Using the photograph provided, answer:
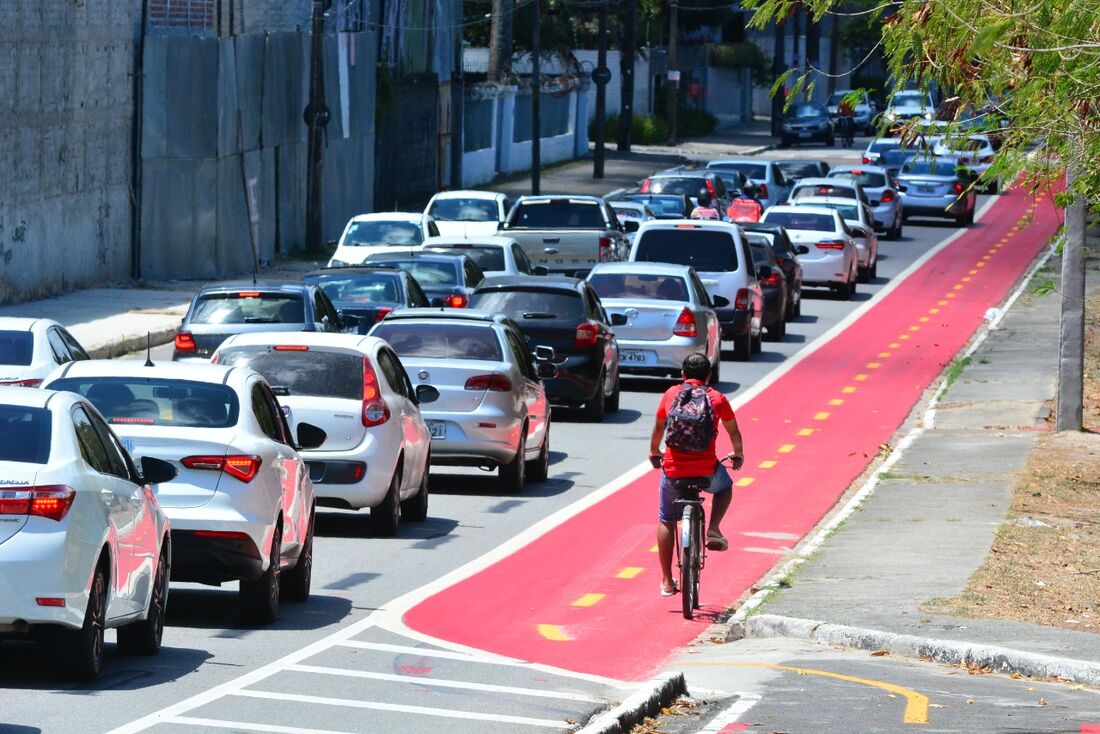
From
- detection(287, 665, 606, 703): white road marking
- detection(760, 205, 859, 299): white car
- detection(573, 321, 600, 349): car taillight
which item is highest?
detection(287, 665, 606, 703): white road marking

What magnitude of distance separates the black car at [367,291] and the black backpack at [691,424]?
1246 centimetres

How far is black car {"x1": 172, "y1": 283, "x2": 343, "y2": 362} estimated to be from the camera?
22.8 m

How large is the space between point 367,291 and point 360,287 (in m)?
0.14

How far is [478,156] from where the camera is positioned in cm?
6706

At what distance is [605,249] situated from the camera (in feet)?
120

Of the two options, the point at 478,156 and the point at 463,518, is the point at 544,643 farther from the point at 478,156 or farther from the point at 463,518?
the point at 478,156

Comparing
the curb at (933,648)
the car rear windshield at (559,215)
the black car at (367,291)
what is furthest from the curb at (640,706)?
the car rear windshield at (559,215)

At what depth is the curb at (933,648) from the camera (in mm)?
12070

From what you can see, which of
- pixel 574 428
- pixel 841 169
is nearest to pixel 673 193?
pixel 841 169

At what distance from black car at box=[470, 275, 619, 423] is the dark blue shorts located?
10646 millimetres

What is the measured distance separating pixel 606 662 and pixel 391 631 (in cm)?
144

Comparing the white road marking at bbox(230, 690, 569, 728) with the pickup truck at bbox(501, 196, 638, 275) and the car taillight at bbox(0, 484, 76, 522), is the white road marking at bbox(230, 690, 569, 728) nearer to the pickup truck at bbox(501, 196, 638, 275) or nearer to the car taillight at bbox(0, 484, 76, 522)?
the car taillight at bbox(0, 484, 76, 522)

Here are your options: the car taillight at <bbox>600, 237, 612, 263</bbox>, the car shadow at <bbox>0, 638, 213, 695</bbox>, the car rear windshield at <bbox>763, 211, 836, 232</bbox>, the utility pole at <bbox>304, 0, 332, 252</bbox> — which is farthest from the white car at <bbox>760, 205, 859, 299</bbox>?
the car shadow at <bbox>0, 638, 213, 695</bbox>

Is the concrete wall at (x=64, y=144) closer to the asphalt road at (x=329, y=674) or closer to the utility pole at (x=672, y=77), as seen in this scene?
the asphalt road at (x=329, y=674)
